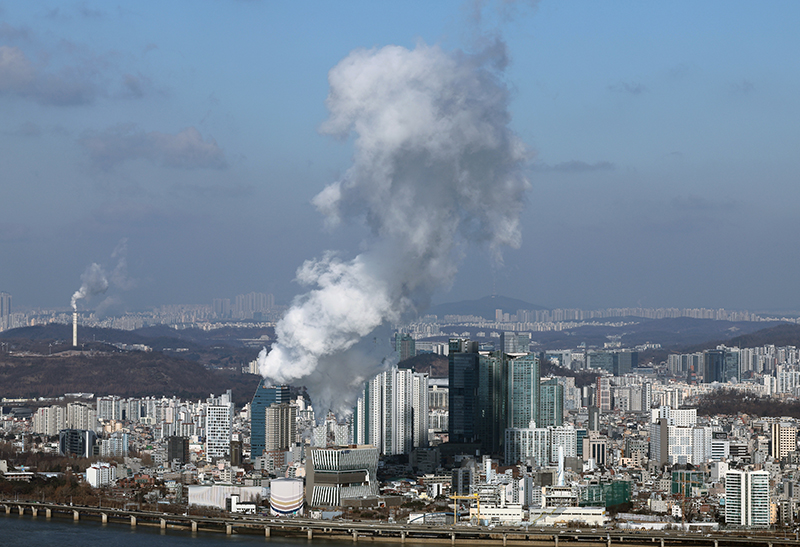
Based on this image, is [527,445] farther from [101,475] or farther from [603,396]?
[603,396]

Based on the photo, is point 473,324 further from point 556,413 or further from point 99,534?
point 99,534

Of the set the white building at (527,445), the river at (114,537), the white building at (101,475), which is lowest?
the river at (114,537)

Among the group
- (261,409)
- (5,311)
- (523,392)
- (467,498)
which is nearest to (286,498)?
(467,498)

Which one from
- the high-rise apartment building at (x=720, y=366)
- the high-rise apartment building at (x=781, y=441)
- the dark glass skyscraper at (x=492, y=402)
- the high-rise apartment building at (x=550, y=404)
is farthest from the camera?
the high-rise apartment building at (x=720, y=366)

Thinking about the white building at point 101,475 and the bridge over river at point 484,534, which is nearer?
the bridge over river at point 484,534

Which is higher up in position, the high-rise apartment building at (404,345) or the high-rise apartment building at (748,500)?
the high-rise apartment building at (404,345)

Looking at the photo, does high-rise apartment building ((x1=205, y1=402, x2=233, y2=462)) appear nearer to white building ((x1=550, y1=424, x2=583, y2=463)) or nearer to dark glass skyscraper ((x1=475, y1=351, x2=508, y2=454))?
dark glass skyscraper ((x1=475, y1=351, x2=508, y2=454))

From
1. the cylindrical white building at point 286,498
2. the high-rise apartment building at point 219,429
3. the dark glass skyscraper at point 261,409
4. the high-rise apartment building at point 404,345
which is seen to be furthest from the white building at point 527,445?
the high-rise apartment building at point 404,345

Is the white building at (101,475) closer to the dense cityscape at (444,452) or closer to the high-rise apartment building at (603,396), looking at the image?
the dense cityscape at (444,452)
